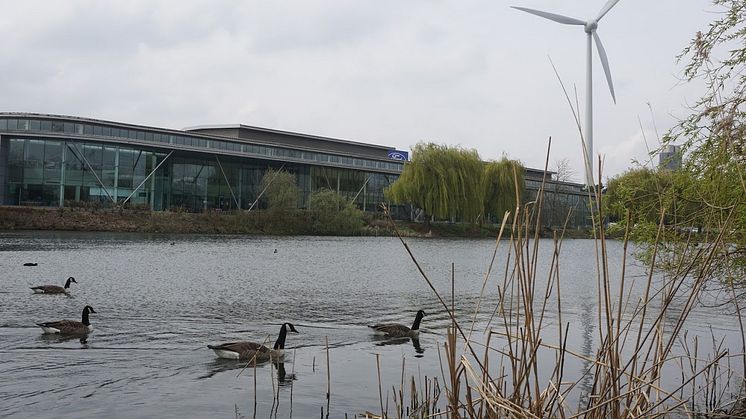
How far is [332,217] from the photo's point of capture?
65.1 meters

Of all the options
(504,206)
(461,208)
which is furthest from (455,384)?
(504,206)

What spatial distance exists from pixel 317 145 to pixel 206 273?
62.1 metres

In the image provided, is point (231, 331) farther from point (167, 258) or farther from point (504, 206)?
point (504, 206)

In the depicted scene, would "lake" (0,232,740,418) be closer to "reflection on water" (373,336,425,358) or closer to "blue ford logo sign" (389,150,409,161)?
"reflection on water" (373,336,425,358)

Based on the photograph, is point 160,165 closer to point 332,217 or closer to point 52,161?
point 52,161

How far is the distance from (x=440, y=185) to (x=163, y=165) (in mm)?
26974

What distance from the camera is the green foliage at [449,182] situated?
67.3m

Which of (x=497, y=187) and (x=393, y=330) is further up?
(x=497, y=187)

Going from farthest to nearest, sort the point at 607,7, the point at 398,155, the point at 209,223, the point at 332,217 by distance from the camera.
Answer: the point at 398,155 → the point at 332,217 → the point at 209,223 → the point at 607,7

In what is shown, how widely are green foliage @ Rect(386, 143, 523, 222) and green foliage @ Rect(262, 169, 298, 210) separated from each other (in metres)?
9.55

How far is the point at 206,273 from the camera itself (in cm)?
2467

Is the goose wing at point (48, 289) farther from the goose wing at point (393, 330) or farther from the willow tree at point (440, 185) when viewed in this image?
the willow tree at point (440, 185)

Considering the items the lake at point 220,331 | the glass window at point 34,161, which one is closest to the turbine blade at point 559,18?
the lake at point 220,331

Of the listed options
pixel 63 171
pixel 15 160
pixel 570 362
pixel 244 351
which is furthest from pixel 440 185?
pixel 244 351
